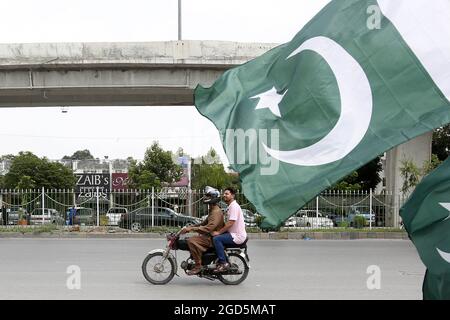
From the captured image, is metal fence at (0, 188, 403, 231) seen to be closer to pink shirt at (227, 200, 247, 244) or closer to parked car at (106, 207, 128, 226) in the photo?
parked car at (106, 207, 128, 226)

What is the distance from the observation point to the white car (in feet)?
A: 85.5

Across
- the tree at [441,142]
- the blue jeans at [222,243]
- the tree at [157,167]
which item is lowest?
the blue jeans at [222,243]

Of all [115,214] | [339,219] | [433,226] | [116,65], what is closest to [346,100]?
[433,226]

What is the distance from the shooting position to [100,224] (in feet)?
87.5

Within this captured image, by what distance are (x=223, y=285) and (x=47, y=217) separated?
17.4m

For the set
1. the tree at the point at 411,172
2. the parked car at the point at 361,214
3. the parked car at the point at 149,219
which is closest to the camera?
the tree at the point at 411,172

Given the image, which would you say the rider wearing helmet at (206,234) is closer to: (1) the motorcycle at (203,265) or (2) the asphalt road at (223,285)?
(1) the motorcycle at (203,265)

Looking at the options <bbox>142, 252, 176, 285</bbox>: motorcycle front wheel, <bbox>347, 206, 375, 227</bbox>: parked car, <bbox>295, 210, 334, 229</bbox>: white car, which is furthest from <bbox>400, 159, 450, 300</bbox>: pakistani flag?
<bbox>347, 206, 375, 227</bbox>: parked car

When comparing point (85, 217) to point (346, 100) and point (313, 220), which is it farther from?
point (346, 100)

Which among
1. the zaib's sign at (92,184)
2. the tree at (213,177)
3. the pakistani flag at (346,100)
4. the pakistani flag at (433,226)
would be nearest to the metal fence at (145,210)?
the zaib's sign at (92,184)

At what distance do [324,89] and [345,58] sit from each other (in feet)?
0.70

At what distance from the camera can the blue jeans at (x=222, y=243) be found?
1027 centimetres

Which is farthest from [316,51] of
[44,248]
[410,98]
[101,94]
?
[101,94]

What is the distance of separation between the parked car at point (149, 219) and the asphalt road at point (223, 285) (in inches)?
331
